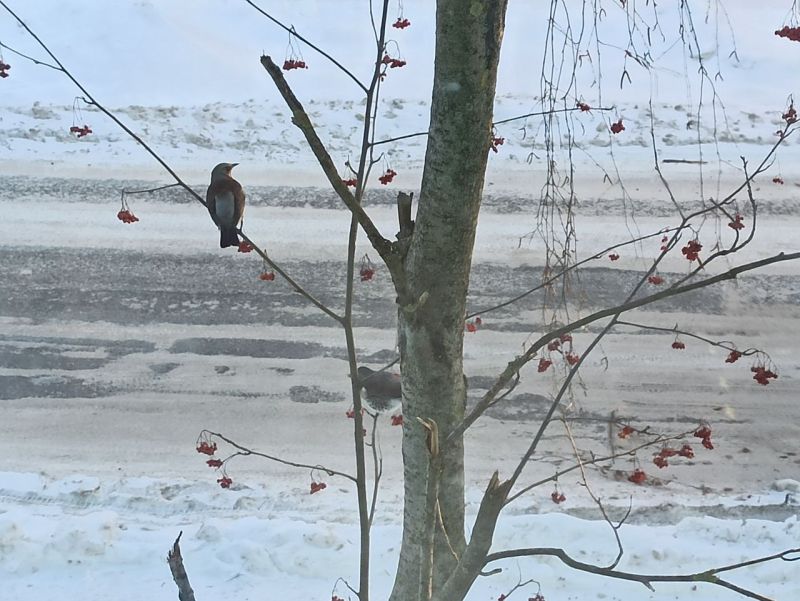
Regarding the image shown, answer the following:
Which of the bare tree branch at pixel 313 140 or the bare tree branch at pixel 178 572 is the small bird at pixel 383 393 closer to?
the bare tree branch at pixel 313 140

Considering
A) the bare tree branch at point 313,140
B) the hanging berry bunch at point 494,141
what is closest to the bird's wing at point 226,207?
the hanging berry bunch at point 494,141

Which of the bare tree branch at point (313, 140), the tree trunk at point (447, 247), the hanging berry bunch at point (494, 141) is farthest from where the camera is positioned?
the hanging berry bunch at point (494, 141)

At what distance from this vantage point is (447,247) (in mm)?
2227

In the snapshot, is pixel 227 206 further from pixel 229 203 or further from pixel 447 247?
pixel 447 247

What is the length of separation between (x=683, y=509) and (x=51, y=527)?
12.7ft

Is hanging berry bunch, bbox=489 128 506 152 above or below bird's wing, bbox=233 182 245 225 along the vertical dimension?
above

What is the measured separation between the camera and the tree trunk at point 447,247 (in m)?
2.06

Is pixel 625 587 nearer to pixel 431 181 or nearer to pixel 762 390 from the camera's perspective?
pixel 762 390

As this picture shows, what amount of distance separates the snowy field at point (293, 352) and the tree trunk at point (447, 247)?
1.75 feet

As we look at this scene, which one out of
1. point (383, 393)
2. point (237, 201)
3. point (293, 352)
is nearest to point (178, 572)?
point (237, 201)

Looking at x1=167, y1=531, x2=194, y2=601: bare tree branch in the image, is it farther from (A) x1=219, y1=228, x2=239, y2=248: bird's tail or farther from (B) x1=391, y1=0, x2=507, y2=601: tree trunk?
(A) x1=219, y1=228, x2=239, y2=248: bird's tail

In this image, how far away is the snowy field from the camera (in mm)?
4832

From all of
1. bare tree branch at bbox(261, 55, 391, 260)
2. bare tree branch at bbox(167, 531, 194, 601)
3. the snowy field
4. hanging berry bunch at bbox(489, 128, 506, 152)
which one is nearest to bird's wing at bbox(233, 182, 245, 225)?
hanging berry bunch at bbox(489, 128, 506, 152)

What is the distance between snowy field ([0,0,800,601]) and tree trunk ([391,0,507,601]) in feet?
1.75
